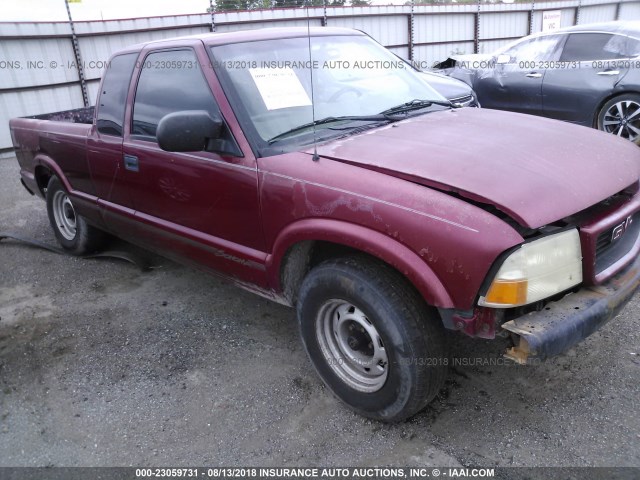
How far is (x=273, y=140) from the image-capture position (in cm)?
285

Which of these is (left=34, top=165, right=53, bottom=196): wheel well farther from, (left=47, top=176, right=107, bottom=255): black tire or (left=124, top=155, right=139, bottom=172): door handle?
(left=124, top=155, right=139, bottom=172): door handle

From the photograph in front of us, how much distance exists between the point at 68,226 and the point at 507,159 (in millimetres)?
4325

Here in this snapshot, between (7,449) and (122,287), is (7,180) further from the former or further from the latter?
(7,449)

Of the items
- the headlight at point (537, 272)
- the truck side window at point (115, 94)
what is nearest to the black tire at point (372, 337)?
the headlight at point (537, 272)

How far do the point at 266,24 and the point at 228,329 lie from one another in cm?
1116

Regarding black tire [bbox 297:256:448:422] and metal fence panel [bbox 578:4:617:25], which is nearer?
black tire [bbox 297:256:448:422]

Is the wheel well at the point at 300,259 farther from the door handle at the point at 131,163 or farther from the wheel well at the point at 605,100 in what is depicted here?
the wheel well at the point at 605,100

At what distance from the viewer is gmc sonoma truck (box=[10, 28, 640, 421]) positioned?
213 cm

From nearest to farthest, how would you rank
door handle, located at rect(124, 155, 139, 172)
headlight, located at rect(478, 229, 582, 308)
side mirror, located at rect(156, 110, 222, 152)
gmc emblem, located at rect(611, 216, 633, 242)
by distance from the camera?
headlight, located at rect(478, 229, 582, 308)
gmc emblem, located at rect(611, 216, 633, 242)
side mirror, located at rect(156, 110, 222, 152)
door handle, located at rect(124, 155, 139, 172)

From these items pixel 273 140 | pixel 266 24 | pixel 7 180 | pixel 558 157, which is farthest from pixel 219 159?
pixel 266 24

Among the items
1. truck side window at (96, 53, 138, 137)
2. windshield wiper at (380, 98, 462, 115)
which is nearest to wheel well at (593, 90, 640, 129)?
windshield wiper at (380, 98, 462, 115)

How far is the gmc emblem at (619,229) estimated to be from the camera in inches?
95.7

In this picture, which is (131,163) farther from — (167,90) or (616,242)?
(616,242)

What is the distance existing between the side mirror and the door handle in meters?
0.89
